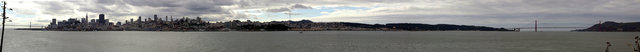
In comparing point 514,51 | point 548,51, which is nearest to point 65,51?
point 514,51

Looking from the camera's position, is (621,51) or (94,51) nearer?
(621,51)

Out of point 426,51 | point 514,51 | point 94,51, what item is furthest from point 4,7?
point 514,51

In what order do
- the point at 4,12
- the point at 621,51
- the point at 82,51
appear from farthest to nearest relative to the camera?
1. the point at 82,51
2. the point at 621,51
3. the point at 4,12

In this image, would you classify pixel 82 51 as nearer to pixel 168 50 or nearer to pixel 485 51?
pixel 168 50

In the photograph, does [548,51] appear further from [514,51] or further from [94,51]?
[94,51]

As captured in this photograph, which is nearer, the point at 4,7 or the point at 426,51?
the point at 4,7

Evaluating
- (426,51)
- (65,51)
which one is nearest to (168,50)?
(65,51)

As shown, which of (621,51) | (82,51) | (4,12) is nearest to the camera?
(4,12)

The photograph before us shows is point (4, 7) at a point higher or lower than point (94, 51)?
higher

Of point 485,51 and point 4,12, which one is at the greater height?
point 4,12
